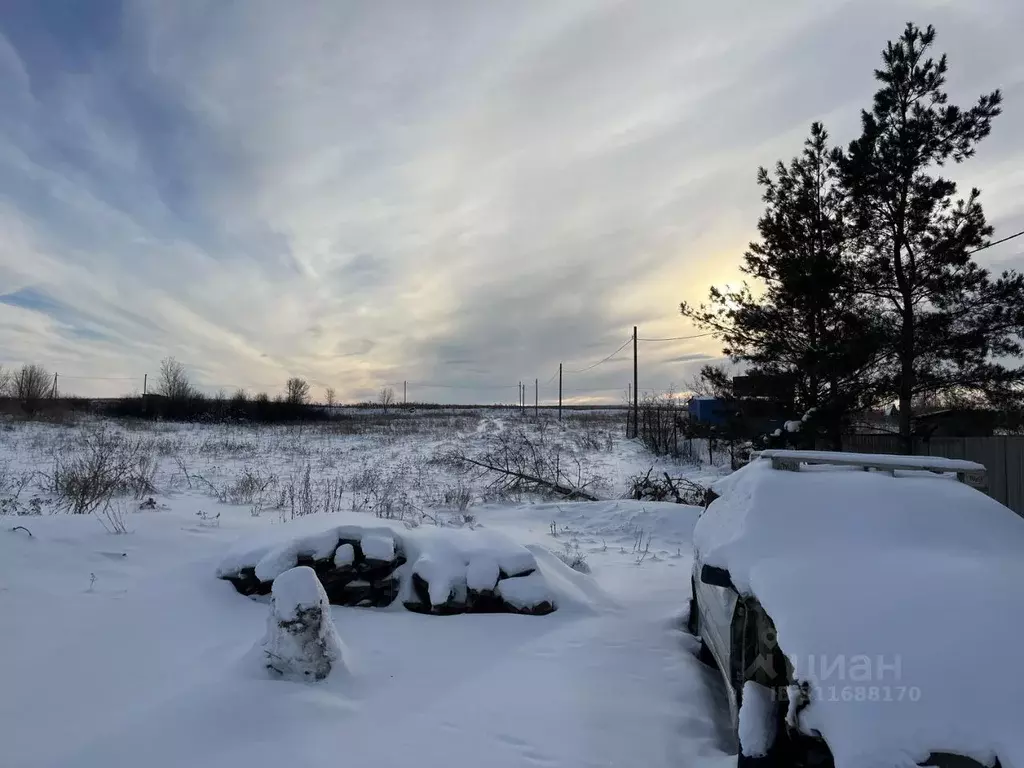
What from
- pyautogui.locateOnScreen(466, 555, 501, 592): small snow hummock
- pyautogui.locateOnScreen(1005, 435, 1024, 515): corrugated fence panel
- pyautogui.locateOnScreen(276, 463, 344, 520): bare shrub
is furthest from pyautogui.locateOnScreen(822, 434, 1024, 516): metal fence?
pyautogui.locateOnScreen(276, 463, 344, 520): bare shrub

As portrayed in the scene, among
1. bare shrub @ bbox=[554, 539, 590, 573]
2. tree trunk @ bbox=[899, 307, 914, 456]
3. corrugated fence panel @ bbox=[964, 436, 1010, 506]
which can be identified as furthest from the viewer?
tree trunk @ bbox=[899, 307, 914, 456]

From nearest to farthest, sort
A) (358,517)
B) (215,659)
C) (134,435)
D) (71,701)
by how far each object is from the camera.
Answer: (71,701) → (215,659) → (358,517) → (134,435)

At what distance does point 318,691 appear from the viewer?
3543 mm

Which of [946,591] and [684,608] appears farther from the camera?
[684,608]

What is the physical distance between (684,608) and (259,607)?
152 inches

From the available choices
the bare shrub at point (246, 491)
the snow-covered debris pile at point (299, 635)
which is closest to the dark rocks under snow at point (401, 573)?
the snow-covered debris pile at point (299, 635)

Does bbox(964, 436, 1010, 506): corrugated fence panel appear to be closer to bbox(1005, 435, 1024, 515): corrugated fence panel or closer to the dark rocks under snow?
bbox(1005, 435, 1024, 515): corrugated fence panel

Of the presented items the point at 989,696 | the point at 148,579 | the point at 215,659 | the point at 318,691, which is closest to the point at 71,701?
the point at 215,659

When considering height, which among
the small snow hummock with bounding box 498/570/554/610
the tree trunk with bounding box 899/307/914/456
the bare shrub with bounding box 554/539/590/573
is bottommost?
the bare shrub with bounding box 554/539/590/573

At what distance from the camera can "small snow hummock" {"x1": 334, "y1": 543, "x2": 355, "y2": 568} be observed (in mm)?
5496

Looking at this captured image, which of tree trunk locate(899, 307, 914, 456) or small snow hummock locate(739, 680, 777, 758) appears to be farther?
tree trunk locate(899, 307, 914, 456)

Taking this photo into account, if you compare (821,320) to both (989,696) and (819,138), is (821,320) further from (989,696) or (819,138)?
(989,696)

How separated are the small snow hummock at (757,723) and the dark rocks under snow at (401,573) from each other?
3.08m

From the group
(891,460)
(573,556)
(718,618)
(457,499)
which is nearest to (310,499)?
(457,499)
